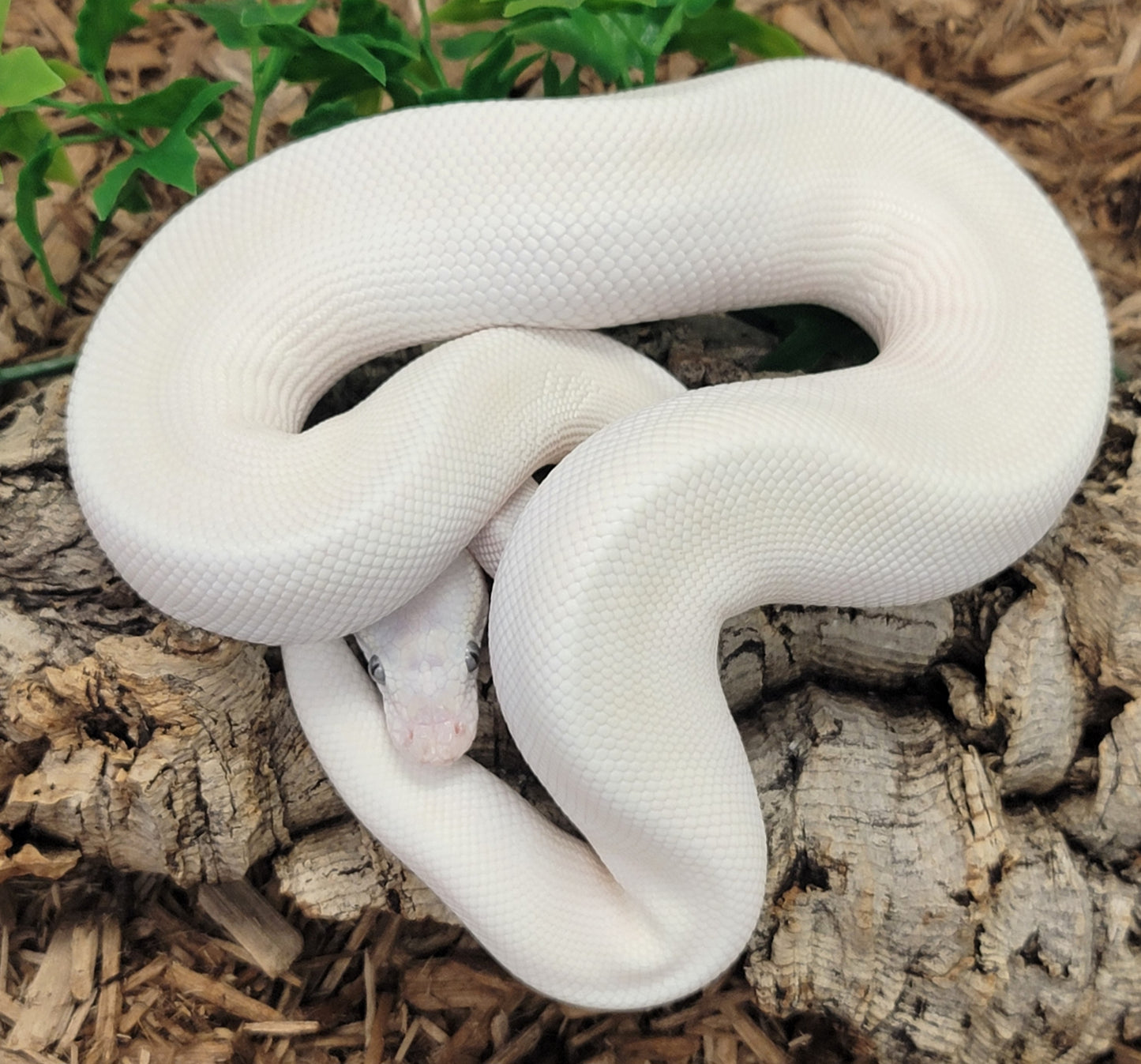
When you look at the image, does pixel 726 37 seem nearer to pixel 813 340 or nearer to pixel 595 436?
pixel 813 340

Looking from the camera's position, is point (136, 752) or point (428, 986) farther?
point (428, 986)

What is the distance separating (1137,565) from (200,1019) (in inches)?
81.0

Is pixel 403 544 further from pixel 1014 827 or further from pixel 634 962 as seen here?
pixel 1014 827

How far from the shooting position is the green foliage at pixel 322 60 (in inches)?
68.1

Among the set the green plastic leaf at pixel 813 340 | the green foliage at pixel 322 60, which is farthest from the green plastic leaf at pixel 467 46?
the green plastic leaf at pixel 813 340

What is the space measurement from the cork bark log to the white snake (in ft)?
0.44

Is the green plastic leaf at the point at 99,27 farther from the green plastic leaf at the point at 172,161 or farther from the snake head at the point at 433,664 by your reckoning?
the snake head at the point at 433,664

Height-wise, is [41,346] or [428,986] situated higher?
[41,346]

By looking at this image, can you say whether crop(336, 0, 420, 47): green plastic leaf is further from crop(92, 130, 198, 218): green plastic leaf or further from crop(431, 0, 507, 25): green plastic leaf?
crop(92, 130, 198, 218): green plastic leaf

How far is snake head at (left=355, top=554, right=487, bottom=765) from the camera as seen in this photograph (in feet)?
5.71

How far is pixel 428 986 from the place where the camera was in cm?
208

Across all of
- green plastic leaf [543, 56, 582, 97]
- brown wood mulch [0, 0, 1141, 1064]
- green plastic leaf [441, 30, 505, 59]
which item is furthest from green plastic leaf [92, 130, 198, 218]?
green plastic leaf [543, 56, 582, 97]

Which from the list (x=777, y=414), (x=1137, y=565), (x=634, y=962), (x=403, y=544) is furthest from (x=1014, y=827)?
(x=403, y=544)

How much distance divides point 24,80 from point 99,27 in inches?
11.2
